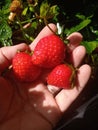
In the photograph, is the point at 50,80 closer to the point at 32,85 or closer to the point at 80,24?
the point at 32,85

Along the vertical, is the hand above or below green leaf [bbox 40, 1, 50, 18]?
below

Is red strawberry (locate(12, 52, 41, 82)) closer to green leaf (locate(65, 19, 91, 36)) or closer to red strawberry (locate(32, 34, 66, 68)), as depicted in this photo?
red strawberry (locate(32, 34, 66, 68))

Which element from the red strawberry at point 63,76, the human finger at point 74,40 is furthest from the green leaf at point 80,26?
the red strawberry at point 63,76

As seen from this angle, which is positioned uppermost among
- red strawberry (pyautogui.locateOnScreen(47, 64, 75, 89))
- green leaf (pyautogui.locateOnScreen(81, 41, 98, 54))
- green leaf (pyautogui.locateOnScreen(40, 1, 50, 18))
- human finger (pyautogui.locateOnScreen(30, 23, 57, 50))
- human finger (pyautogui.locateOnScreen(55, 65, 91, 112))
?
green leaf (pyautogui.locateOnScreen(40, 1, 50, 18))

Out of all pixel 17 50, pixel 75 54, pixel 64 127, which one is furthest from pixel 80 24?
pixel 64 127

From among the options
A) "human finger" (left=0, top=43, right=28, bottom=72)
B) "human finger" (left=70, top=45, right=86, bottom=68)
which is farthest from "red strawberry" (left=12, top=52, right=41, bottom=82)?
"human finger" (left=70, top=45, right=86, bottom=68)

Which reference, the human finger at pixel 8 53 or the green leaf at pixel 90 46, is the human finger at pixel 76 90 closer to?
the green leaf at pixel 90 46

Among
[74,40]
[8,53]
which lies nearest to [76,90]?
[74,40]

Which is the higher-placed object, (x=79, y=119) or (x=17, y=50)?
(x=17, y=50)
